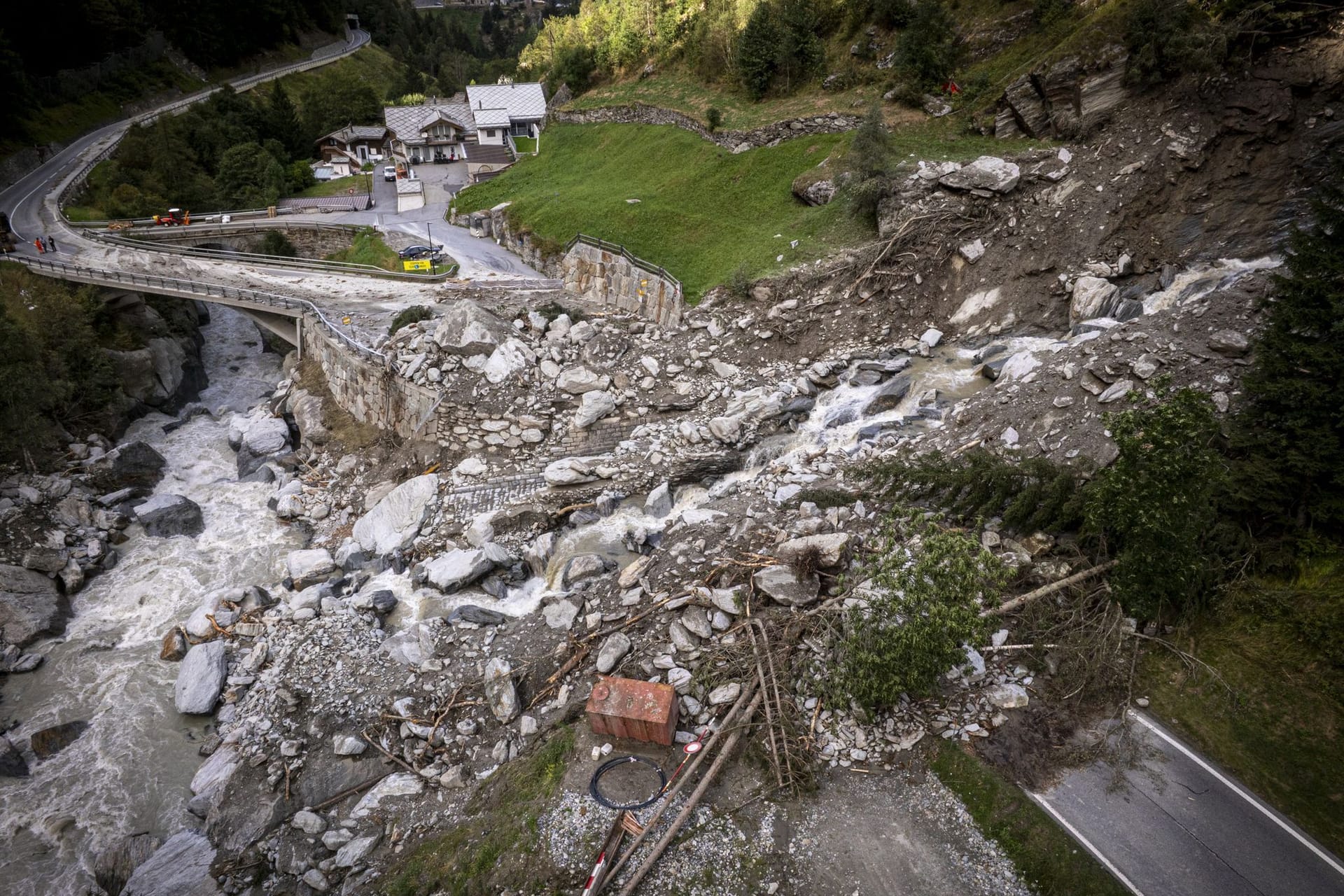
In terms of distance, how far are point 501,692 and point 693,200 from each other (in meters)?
30.9

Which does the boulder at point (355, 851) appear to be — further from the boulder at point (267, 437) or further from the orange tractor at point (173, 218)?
the orange tractor at point (173, 218)

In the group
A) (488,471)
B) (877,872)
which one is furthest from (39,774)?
(877,872)

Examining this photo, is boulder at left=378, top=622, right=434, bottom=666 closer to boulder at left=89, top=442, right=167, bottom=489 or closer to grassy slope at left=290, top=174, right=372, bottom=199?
boulder at left=89, top=442, right=167, bottom=489

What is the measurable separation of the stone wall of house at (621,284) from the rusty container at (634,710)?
64.3 feet

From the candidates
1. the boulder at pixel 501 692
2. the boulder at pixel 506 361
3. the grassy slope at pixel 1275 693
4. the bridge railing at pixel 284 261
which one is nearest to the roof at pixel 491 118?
the bridge railing at pixel 284 261

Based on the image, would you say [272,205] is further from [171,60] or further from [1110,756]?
[1110,756]

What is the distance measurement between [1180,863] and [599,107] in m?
60.2

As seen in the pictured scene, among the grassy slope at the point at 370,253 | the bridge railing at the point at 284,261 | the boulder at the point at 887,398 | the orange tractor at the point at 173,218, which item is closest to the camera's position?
the boulder at the point at 887,398

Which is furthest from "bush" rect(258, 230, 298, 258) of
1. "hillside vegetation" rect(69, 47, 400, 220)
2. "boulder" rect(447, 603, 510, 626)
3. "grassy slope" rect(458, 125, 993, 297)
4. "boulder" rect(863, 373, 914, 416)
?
"boulder" rect(863, 373, 914, 416)

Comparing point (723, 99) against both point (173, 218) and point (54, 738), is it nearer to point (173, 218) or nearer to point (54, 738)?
point (173, 218)

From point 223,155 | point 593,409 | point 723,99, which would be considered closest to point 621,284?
point 593,409

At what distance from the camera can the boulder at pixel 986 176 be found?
87.6 feet

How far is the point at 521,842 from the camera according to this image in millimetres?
11680

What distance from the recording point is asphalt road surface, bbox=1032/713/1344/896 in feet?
32.7
